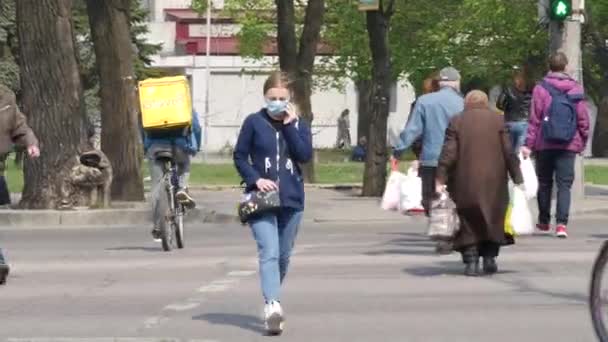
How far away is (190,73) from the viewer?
73.1 metres

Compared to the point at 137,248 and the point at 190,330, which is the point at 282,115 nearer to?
the point at 190,330

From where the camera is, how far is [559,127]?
1728 cm

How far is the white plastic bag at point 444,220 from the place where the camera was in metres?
13.9

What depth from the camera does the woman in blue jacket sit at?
10484 mm

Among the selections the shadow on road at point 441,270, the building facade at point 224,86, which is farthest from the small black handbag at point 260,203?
the building facade at point 224,86

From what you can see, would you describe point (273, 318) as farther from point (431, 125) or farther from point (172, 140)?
point (172, 140)

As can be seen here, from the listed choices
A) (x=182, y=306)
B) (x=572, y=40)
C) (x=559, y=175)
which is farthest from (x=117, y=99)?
(x=182, y=306)

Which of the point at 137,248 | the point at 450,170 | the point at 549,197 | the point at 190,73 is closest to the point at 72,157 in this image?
the point at 137,248

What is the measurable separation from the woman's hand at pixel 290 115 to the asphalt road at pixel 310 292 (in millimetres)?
1334

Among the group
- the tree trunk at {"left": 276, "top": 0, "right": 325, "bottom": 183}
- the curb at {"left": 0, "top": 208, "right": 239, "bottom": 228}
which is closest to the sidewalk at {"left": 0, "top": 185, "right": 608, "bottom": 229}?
the curb at {"left": 0, "top": 208, "right": 239, "bottom": 228}

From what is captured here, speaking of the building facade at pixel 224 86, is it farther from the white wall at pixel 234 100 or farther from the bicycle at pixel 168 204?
the bicycle at pixel 168 204

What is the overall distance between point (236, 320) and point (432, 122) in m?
A: 4.27

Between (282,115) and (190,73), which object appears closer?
(282,115)

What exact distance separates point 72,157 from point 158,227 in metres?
5.56
